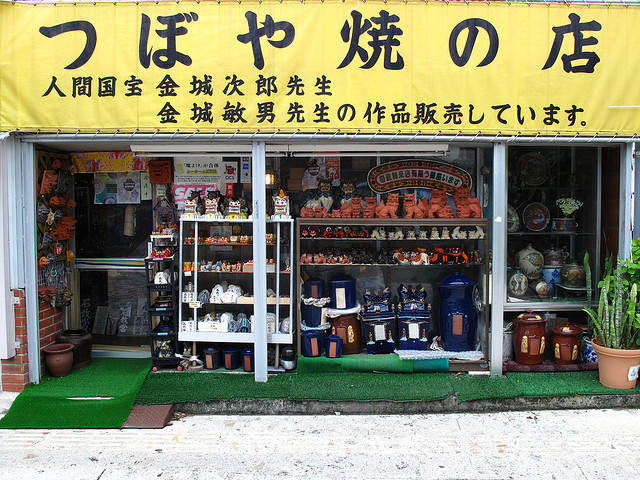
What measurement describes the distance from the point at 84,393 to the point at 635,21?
Answer: 7.52m

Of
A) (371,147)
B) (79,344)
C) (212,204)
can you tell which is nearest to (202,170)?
(212,204)

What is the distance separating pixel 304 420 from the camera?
500 cm

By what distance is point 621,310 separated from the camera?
5.23 metres

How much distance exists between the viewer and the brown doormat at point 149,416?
4.80m

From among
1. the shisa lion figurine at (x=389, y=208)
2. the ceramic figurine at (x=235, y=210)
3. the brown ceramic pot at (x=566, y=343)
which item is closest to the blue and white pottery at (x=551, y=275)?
the brown ceramic pot at (x=566, y=343)

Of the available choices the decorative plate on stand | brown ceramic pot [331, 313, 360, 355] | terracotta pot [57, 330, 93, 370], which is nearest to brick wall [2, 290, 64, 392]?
terracotta pot [57, 330, 93, 370]

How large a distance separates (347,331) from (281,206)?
182cm

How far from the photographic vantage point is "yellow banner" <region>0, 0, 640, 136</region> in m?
5.28

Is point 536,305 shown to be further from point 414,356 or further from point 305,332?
point 305,332

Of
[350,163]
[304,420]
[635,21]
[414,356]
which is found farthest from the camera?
[350,163]

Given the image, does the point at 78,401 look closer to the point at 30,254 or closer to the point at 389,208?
the point at 30,254

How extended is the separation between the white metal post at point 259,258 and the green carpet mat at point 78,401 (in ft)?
4.71

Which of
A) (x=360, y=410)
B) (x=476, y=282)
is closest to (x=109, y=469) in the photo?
(x=360, y=410)

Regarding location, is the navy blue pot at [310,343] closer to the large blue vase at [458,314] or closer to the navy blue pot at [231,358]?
the navy blue pot at [231,358]
